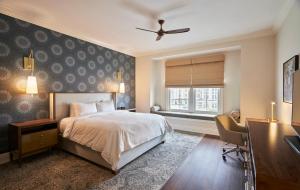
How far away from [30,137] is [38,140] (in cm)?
15

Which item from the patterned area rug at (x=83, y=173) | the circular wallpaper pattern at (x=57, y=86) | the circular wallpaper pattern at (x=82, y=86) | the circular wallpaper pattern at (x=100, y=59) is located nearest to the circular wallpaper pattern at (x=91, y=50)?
the circular wallpaper pattern at (x=100, y=59)

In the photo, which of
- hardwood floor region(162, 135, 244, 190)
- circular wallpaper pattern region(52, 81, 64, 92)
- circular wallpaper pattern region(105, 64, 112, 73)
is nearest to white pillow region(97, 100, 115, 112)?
circular wallpaper pattern region(52, 81, 64, 92)

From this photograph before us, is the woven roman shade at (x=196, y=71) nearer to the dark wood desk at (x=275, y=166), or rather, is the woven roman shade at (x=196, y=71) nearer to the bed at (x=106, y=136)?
the bed at (x=106, y=136)

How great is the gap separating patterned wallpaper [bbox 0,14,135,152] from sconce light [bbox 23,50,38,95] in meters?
0.07

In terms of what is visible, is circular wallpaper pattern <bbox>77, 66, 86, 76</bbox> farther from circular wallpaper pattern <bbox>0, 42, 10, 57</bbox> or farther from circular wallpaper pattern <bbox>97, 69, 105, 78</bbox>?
circular wallpaper pattern <bbox>0, 42, 10, 57</bbox>

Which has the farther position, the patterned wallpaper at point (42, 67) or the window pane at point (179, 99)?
the window pane at point (179, 99)

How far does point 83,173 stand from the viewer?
2.44 metres

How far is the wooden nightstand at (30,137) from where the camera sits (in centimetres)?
265

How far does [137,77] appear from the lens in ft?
19.4

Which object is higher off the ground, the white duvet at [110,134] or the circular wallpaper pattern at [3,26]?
the circular wallpaper pattern at [3,26]

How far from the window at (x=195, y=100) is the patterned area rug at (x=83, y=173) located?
2.28m

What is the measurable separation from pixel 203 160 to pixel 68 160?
2472 millimetres

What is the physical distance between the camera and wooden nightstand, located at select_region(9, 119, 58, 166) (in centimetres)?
265

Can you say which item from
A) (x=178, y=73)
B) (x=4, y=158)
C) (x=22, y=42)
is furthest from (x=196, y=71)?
(x=4, y=158)
